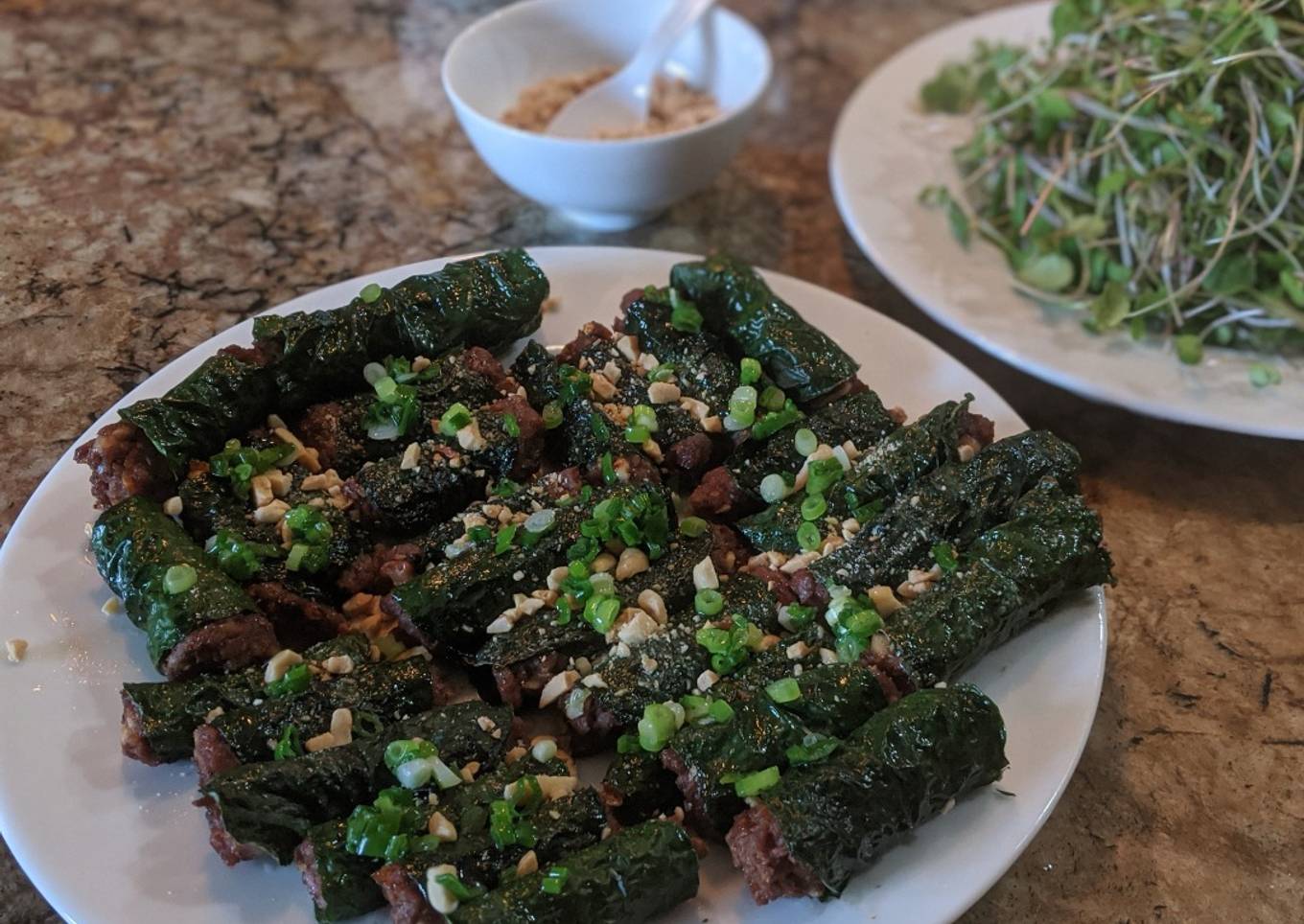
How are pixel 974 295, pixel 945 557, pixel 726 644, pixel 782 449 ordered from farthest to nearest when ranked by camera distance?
pixel 974 295, pixel 782 449, pixel 945 557, pixel 726 644

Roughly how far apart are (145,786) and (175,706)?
7.8 inches

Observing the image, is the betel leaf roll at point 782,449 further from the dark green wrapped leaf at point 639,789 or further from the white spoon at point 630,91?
the white spoon at point 630,91

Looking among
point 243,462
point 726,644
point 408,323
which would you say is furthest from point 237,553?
point 726,644

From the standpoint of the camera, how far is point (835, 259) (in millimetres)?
4695

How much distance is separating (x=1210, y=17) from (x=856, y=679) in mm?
3263

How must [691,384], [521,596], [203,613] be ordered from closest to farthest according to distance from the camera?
1. [203,613]
2. [521,596]
3. [691,384]

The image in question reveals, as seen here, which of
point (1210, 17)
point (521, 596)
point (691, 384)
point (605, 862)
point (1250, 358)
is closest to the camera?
point (605, 862)

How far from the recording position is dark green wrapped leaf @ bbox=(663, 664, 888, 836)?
2455 mm

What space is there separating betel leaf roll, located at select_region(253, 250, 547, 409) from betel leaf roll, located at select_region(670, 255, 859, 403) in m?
0.55

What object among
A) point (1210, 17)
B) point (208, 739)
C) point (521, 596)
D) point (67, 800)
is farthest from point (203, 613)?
point (1210, 17)

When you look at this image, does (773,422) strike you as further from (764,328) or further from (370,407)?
(370,407)

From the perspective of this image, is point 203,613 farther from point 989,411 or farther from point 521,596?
point 989,411

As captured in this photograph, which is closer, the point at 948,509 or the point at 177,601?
the point at 177,601

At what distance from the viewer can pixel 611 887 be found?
223 cm
